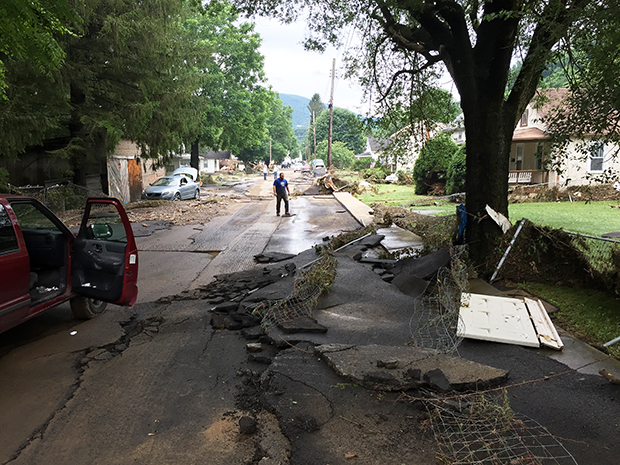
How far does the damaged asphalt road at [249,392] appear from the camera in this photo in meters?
3.23

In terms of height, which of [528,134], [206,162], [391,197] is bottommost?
[391,197]

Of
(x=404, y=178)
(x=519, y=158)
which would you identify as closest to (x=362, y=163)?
(x=404, y=178)

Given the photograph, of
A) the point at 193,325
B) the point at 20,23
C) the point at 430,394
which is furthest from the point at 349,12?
the point at 430,394

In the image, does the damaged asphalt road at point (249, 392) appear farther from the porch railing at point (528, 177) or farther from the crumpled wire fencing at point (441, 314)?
the porch railing at point (528, 177)

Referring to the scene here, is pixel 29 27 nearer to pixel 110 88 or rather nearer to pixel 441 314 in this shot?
pixel 441 314

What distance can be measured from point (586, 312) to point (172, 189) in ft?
75.2

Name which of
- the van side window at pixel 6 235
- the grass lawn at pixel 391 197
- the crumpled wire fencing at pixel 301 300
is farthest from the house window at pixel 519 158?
the van side window at pixel 6 235

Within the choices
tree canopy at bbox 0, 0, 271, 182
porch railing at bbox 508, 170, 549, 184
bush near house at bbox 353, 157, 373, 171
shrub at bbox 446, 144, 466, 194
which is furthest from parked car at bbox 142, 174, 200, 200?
bush near house at bbox 353, 157, 373, 171

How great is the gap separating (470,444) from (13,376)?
454 centimetres

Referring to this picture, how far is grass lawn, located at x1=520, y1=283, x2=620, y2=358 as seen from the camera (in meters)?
5.44

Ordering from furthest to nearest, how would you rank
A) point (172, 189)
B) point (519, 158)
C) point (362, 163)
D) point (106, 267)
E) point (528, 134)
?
point (362, 163) < point (519, 158) < point (528, 134) < point (172, 189) < point (106, 267)

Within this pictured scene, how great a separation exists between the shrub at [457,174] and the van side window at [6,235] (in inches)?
846

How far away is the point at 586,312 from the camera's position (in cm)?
612

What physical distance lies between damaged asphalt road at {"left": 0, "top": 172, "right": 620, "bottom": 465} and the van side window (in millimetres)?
1323
